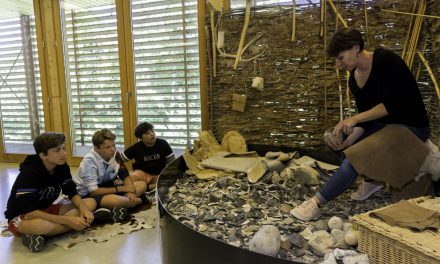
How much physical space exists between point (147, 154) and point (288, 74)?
136cm

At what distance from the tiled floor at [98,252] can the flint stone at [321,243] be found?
84cm

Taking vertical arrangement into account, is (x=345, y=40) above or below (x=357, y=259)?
above

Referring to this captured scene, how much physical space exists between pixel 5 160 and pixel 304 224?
403 cm

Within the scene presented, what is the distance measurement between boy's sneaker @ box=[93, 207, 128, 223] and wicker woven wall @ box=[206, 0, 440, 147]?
1.25 metres

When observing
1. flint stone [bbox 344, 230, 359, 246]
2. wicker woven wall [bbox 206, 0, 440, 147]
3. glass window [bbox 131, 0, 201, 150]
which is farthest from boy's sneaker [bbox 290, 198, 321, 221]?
glass window [bbox 131, 0, 201, 150]

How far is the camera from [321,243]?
4.54 feet

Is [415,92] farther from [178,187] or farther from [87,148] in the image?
[87,148]

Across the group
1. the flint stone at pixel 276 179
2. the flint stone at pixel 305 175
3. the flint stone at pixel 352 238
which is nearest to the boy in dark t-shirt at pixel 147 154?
the flint stone at pixel 276 179

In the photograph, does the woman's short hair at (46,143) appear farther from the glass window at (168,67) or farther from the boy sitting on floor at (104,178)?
the glass window at (168,67)

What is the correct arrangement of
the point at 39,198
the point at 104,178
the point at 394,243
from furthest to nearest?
the point at 104,178
the point at 39,198
the point at 394,243

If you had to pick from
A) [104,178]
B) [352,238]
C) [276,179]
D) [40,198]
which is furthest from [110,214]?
[352,238]

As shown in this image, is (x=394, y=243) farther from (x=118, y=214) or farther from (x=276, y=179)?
(x=118, y=214)

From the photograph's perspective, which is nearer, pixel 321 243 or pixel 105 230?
pixel 321 243

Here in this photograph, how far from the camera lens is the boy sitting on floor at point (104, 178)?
239cm
